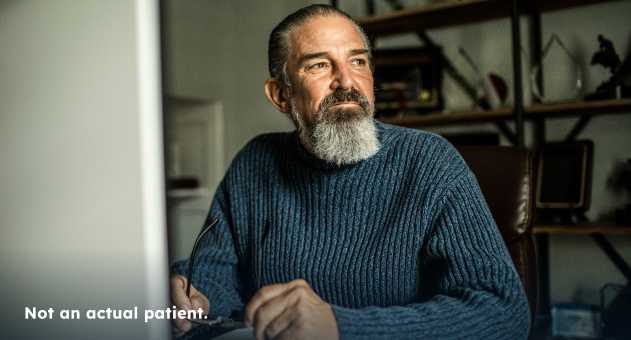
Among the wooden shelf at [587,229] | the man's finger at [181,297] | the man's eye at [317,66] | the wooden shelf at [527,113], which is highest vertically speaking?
the man's eye at [317,66]

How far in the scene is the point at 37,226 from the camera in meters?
0.25

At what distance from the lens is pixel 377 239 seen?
0.85 m

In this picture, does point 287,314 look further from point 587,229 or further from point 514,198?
point 587,229

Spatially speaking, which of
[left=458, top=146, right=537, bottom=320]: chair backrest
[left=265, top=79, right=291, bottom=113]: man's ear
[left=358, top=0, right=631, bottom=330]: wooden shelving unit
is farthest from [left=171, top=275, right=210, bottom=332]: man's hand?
[left=358, top=0, right=631, bottom=330]: wooden shelving unit

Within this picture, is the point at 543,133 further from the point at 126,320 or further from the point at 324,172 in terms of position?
the point at 126,320

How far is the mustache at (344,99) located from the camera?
0.92m

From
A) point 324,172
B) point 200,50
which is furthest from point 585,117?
point 200,50

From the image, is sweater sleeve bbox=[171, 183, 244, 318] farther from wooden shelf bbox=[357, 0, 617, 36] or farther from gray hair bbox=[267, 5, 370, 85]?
wooden shelf bbox=[357, 0, 617, 36]

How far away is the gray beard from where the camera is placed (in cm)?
89

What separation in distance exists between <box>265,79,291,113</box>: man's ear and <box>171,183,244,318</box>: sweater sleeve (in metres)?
0.20

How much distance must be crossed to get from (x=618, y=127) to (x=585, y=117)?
11 centimetres

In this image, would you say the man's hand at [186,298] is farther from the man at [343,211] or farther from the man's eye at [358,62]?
the man's eye at [358,62]

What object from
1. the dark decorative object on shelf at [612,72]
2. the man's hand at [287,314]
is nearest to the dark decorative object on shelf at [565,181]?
the dark decorative object on shelf at [612,72]

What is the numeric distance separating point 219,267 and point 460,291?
0.44 meters
